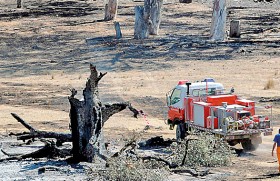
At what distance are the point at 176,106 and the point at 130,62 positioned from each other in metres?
16.5

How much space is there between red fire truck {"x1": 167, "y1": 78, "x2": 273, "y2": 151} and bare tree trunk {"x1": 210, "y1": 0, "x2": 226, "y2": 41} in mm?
21344

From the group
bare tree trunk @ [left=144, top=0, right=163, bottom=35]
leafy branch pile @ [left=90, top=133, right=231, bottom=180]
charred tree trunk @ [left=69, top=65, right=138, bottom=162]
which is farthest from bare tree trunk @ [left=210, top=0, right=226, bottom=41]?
charred tree trunk @ [left=69, top=65, right=138, bottom=162]

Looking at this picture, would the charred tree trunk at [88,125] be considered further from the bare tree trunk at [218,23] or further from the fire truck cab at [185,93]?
the bare tree trunk at [218,23]

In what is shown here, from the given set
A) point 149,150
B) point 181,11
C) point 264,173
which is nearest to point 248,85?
point 149,150

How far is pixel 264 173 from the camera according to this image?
21.4 m

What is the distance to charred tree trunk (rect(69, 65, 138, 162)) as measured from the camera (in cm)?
2116

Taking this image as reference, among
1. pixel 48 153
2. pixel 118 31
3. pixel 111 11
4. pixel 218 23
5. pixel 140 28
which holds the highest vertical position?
pixel 111 11

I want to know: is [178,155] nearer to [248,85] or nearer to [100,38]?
[248,85]

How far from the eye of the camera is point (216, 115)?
80.0ft

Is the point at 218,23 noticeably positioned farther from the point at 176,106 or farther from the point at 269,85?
the point at 176,106

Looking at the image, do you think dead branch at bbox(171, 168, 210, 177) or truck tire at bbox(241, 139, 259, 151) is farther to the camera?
truck tire at bbox(241, 139, 259, 151)

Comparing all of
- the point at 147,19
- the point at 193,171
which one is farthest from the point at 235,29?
the point at 193,171

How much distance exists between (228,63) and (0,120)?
1368 cm

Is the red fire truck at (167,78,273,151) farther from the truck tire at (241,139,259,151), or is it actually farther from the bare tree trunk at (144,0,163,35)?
the bare tree trunk at (144,0,163,35)
